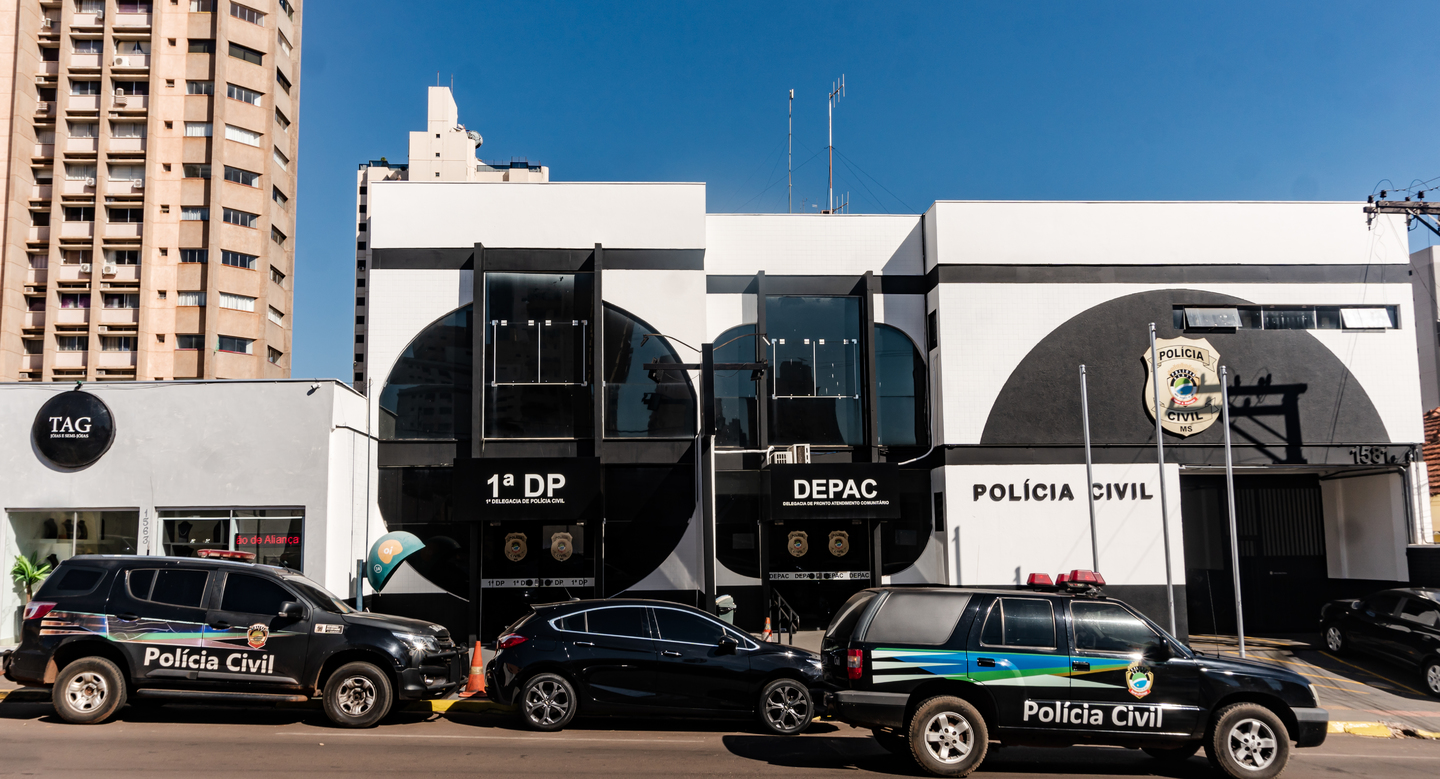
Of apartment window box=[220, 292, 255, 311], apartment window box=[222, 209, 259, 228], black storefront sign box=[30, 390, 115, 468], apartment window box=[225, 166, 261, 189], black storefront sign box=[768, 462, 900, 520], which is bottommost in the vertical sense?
black storefront sign box=[768, 462, 900, 520]

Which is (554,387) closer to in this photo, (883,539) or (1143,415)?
(883,539)

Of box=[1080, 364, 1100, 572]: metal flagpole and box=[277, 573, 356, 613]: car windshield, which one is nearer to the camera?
box=[277, 573, 356, 613]: car windshield

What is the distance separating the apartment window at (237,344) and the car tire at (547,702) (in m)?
43.4

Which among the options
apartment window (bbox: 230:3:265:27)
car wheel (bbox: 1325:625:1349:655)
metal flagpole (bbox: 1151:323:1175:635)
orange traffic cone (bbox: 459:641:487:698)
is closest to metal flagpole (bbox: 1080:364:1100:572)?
metal flagpole (bbox: 1151:323:1175:635)

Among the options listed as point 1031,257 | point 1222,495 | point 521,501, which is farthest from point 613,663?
point 1222,495

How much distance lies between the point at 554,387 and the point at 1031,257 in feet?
35.0

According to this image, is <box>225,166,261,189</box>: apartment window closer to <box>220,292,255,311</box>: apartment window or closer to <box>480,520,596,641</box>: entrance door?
<box>220,292,255,311</box>: apartment window

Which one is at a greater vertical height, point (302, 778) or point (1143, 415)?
point (1143, 415)

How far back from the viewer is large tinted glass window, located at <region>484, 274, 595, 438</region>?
19938 millimetres

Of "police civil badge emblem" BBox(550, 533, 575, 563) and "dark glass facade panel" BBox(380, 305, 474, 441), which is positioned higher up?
"dark glass facade panel" BBox(380, 305, 474, 441)

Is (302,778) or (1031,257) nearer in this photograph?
(302,778)

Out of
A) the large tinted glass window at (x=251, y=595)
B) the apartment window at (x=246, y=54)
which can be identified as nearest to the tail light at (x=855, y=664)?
the large tinted glass window at (x=251, y=595)

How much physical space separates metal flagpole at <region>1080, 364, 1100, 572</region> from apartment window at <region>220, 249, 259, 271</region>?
4381 cm

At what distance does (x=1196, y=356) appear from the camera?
2033 cm
